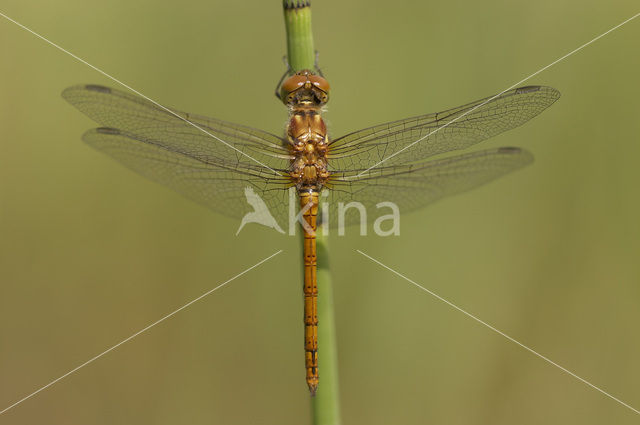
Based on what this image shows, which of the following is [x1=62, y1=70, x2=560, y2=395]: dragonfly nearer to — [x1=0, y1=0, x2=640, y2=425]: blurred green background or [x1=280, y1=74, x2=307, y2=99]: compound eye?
[x1=280, y1=74, x2=307, y2=99]: compound eye

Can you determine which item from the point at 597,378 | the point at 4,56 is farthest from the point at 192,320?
the point at 597,378

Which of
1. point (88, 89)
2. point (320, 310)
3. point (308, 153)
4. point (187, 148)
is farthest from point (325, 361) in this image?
point (88, 89)

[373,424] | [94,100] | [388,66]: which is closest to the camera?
[94,100]

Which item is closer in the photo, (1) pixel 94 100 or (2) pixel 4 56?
(1) pixel 94 100

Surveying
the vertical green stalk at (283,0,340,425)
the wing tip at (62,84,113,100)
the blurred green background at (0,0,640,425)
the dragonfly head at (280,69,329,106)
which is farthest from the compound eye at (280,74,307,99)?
the blurred green background at (0,0,640,425)

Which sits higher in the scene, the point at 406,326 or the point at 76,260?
the point at 76,260

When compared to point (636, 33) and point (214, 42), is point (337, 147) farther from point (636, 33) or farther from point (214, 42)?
point (636, 33)
